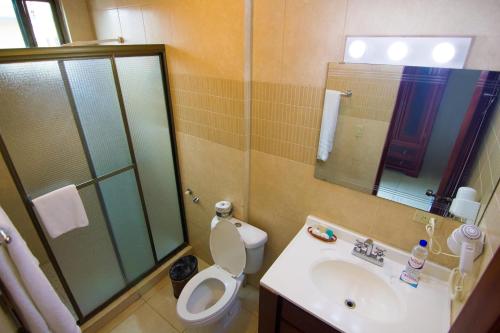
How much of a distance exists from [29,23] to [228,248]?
2.37m

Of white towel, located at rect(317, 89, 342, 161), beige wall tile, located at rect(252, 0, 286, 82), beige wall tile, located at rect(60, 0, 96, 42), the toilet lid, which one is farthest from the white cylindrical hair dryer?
beige wall tile, located at rect(60, 0, 96, 42)

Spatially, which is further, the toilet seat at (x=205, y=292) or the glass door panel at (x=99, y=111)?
the toilet seat at (x=205, y=292)

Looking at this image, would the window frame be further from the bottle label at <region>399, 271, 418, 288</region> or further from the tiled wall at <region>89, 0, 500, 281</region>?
the bottle label at <region>399, 271, 418, 288</region>

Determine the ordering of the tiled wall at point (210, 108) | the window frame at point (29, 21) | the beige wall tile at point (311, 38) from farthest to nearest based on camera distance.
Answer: the window frame at point (29, 21), the tiled wall at point (210, 108), the beige wall tile at point (311, 38)

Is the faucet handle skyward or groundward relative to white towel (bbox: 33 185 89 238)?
groundward

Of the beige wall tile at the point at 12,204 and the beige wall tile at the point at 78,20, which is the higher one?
the beige wall tile at the point at 78,20

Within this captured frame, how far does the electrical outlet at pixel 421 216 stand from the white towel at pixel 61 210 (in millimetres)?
1792

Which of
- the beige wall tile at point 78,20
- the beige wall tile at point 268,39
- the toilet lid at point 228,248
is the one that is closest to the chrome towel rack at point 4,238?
the toilet lid at point 228,248

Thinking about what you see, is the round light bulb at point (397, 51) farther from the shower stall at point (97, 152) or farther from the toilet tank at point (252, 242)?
the shower stall at point (97, 152)

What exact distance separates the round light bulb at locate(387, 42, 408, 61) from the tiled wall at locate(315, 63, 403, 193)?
1.6 inches

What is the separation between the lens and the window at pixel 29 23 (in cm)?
197

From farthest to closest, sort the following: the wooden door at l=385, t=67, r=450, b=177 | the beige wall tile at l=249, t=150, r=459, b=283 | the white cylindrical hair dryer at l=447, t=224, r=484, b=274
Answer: the beige wall tile at l=249, t=150, r=459, b=283
the wooden door at l=385, t=67, r=450, b=177
the white cylindrical hair dryer at l=447, t=224, r=484, b=274

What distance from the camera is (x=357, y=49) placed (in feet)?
3.66

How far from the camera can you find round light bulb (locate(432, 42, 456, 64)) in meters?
0.94
